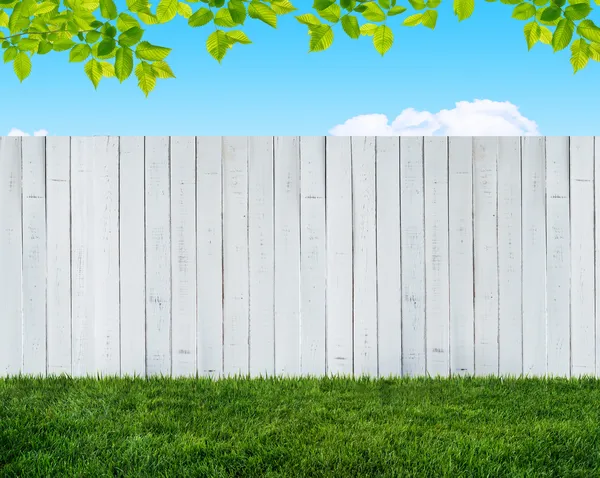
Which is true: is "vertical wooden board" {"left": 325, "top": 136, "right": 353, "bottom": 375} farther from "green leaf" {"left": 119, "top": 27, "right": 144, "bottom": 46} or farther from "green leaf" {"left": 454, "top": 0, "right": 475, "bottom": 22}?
"green leaf" {"left": 119, "top": 27, "right": 144, "bottom": 46}

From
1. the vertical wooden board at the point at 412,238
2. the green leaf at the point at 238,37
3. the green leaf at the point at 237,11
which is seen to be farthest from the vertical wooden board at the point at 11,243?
the vertical wooden board at the point at 412,238

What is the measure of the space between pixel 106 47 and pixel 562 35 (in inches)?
101

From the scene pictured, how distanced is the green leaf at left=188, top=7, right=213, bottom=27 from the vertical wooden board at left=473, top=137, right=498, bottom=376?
2.24m

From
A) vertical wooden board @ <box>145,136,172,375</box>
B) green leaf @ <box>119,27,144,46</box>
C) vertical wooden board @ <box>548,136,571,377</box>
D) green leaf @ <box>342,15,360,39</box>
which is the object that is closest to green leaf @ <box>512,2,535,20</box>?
green leaf @ <box>342,15,360,39</box>

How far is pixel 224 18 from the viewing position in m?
3.24

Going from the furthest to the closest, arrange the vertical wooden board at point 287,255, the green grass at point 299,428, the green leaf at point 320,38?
the vertical wooden board at point 287,255, the green leaf at point 320,38, the green grass at point 299,428

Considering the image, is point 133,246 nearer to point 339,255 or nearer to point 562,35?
point 339,255

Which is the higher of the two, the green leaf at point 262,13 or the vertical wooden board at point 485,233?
the green leaf at point 262,13

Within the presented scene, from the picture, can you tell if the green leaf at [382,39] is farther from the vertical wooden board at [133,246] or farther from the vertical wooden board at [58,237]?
the vertical wooden board at [58,237]

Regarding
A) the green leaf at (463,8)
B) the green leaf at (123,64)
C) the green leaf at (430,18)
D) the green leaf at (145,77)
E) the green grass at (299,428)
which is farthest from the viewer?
the green leaf at (430,18)

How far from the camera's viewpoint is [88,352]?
4430 mm

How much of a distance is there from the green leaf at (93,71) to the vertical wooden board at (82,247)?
111 cm

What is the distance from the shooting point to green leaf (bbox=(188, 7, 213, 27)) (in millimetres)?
3205

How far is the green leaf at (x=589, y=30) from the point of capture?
3436 millimetres
